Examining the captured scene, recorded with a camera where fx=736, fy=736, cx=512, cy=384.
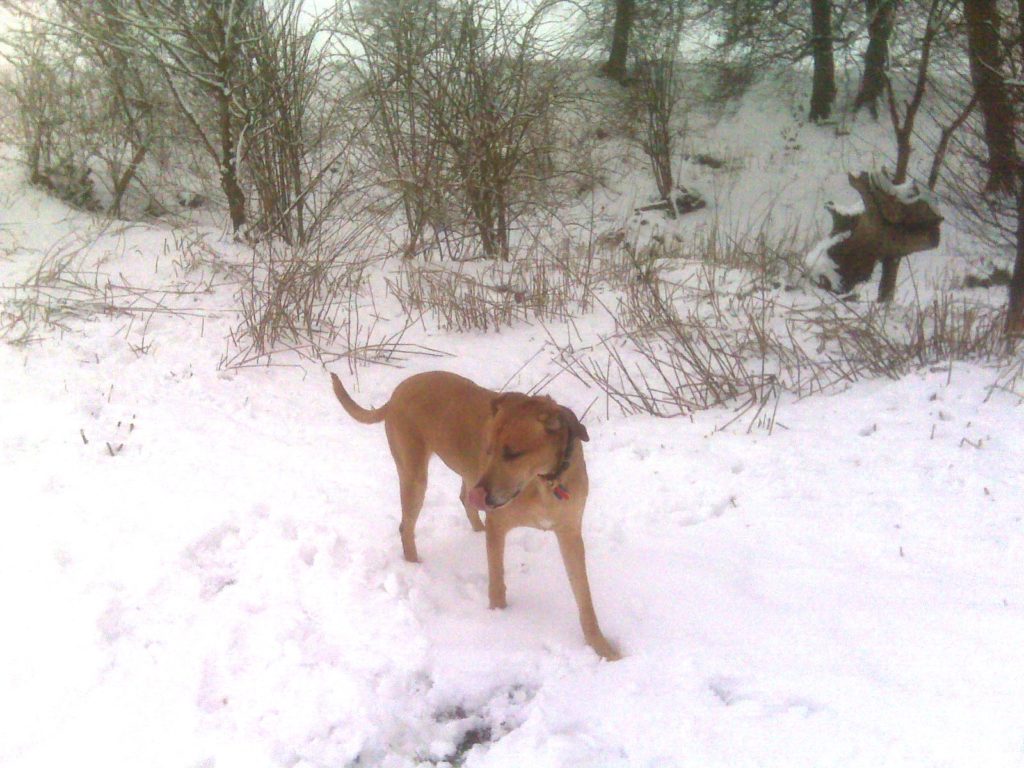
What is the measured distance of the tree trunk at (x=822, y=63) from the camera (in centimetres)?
1680

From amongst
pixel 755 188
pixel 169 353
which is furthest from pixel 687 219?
pixel 169 353

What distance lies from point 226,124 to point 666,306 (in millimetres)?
5367

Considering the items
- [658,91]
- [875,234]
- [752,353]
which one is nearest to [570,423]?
[752,353]

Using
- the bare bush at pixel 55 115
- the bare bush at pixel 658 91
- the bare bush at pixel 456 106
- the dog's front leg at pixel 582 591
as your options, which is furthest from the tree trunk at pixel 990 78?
the bare bush at pixel 55 115

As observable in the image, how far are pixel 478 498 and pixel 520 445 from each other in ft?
0.75

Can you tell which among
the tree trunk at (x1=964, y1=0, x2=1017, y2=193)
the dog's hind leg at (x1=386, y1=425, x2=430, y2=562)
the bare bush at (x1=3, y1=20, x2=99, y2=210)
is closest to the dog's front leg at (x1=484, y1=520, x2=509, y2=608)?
the dog's hind leg at (x1=386, y1=425, x2=430, y2=562)

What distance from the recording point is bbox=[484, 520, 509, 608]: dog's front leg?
285 cm

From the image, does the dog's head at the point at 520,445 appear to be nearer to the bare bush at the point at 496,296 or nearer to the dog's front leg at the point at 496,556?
the dog's front leg at the point at 496,556

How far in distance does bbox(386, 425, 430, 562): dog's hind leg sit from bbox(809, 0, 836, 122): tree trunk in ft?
54.1

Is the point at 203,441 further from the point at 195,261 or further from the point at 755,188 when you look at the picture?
the point at 755,188

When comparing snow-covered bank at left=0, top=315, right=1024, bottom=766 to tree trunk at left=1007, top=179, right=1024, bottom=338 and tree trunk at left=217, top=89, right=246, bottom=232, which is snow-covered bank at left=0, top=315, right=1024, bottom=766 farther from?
tree trunk at left=217, top=89, right=246, bottom=232

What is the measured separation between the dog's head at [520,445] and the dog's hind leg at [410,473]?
2.39 feet

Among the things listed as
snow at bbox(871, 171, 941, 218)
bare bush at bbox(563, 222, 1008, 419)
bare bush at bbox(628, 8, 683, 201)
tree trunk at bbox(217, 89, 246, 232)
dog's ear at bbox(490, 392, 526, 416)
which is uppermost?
bare bush at bbox(628, 8, 683, 201)

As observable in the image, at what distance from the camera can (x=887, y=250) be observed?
7395 mm
